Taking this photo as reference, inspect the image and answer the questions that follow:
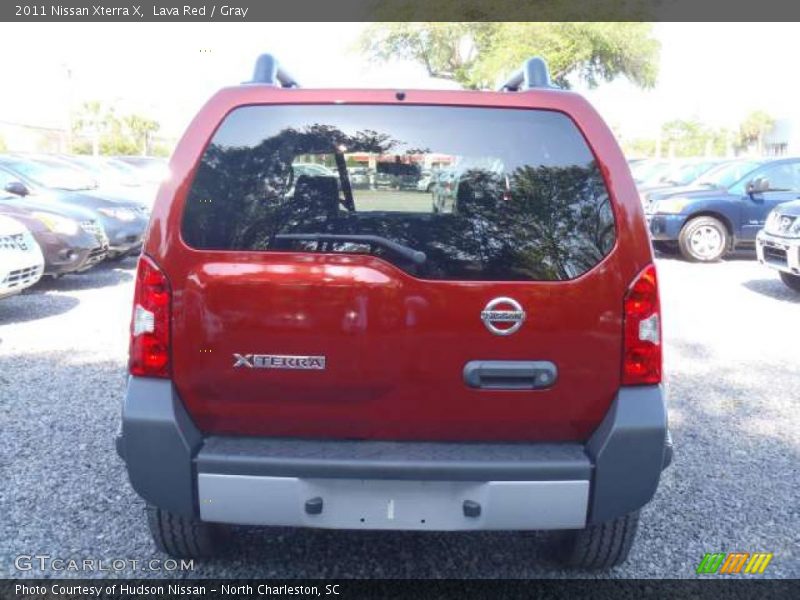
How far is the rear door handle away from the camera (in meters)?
2.42

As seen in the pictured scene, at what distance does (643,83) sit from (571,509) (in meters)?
30.8

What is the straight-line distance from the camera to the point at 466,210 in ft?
8.13

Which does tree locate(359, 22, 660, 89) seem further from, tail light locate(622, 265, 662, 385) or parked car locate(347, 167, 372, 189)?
tail light locate(622, 265, 662, 385)

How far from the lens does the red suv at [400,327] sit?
7.84 ft

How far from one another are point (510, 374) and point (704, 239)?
35.4ft

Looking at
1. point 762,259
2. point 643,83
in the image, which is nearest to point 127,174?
point 762,259

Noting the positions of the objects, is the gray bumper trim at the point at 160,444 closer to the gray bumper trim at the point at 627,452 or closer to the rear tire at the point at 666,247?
the gray bumper trim at the point at 627,452

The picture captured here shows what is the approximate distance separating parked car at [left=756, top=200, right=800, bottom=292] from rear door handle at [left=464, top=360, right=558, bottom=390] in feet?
23.0

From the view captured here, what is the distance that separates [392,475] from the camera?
237 centimetres

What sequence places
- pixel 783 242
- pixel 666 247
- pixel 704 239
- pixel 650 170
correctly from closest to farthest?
pixel 783 242
pixel 704 239
pixel 666 247
pixel 650 170

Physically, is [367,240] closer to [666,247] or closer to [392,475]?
[392,475]

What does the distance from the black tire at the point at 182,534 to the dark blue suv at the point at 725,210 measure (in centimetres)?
1080

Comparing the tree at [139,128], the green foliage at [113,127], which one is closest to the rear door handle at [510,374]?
the green foliage at [113,127]

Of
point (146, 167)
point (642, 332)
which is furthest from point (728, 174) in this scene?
point (146, 167)
